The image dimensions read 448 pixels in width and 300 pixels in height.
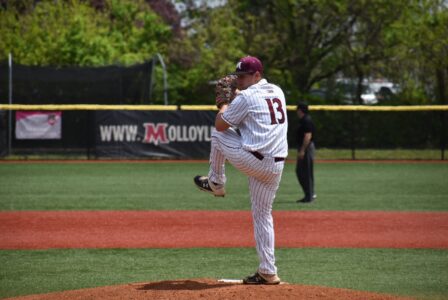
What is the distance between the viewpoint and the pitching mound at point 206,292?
7.34 metres

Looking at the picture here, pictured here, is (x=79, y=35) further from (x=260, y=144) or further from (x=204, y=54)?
(x=260, y=144)

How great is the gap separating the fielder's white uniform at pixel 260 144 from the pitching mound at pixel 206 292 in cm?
37

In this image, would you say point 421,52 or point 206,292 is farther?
point 421,52

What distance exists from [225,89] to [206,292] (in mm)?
1736

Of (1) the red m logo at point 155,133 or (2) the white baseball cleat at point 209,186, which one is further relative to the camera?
(1) the red m logo at point 155,133

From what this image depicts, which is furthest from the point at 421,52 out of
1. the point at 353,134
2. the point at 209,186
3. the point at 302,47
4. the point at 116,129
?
the point at 209,186

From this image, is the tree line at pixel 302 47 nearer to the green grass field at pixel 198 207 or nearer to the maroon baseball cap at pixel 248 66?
the green grass field at pixel 198 207

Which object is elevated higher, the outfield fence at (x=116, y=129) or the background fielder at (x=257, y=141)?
the background fielder at (x=257, y=141)

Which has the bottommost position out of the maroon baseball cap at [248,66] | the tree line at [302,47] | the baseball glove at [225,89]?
the baseball glove at [225,89]

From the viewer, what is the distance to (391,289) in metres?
8.81

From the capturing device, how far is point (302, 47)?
125ft

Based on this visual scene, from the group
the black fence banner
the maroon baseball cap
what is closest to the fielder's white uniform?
the maroon baseball cap

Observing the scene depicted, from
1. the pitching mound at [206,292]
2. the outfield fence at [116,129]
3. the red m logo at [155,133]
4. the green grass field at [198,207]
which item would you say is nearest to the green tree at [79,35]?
the outfield fence at [116,129]

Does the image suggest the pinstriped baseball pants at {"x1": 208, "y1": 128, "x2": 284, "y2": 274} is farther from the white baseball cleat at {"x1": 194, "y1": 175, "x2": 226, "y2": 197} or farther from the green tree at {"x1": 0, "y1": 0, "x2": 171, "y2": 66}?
the green tree at {"x1": 0, "y1": 0, "x2": 171, "y2": 66}
